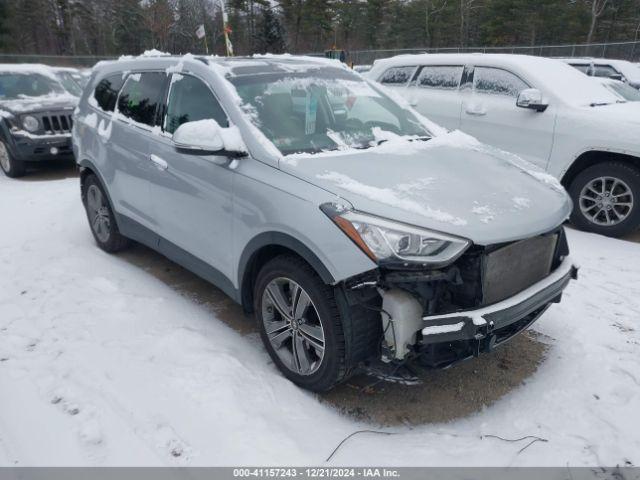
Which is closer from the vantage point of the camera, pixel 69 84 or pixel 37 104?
pixel 37 104

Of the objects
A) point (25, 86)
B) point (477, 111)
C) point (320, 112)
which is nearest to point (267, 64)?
point (320, 112)

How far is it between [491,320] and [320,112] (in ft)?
6.05

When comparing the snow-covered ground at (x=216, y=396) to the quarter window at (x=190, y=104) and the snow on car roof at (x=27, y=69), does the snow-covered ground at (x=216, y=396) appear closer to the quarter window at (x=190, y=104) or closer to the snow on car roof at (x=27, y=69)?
the quarter window at (x=190, y=104)

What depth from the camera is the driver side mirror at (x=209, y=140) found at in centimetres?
295

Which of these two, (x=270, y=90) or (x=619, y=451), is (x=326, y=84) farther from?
(x=619, y=451)

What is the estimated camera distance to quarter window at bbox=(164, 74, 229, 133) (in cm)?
333

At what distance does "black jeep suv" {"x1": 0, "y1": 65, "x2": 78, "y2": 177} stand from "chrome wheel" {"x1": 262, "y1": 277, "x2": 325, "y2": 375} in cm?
735

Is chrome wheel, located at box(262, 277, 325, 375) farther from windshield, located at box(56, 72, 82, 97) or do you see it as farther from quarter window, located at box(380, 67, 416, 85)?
windshield, located at box(56, 72, 82, 97)

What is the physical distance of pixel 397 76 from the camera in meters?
7.52

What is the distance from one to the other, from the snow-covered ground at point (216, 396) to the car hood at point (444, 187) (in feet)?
A: 3.43

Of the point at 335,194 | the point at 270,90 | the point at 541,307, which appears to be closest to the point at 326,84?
the point at 270,90

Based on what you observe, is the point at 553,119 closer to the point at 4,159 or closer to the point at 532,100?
the point at 532,100

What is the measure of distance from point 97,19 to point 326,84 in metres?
61.1

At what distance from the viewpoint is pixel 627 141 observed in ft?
16.8
